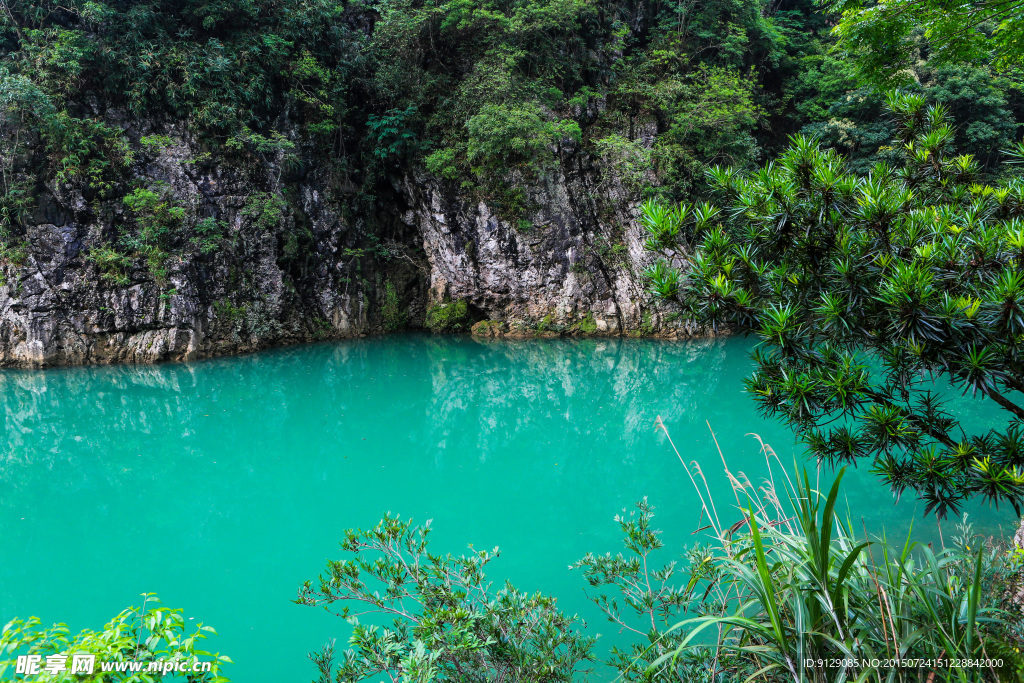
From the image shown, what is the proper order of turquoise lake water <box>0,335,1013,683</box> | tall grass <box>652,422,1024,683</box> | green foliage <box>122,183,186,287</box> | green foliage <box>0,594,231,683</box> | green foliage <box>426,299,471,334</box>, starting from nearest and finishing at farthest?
green foliage <box>0,594,231,683</box> < tall grass <box>652,422,1024,683</box> < turquoise lake water <box>0,335,1013,683</box> < green foliage <box>122,183,186,287</box> < green foliage <box>426,299,471,334</box>

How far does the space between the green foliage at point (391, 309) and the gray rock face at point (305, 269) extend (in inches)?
5.2

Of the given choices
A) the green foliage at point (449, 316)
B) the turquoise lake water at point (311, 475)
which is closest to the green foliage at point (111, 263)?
the turquoise lake water at point (311, 475)

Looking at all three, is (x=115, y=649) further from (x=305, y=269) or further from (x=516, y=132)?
(x=305, y=269)

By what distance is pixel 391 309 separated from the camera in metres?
15.4

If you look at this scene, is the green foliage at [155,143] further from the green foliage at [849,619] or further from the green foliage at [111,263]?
the green foliage at [849,619]

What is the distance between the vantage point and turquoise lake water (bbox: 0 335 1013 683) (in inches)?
149

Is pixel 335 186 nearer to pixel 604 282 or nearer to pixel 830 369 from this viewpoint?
pixel 604 282

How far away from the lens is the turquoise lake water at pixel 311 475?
378cm

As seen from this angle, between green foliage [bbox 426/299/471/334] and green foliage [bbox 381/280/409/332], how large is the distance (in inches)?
37.8

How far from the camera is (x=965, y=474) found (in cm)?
208

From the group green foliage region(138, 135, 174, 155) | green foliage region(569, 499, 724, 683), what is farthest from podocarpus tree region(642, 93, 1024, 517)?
green foliage region(138, 135, 174, 155)

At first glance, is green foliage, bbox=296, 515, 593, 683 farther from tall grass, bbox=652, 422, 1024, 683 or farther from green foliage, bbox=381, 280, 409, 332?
green foliage, bbox=381, 280, 409, 332

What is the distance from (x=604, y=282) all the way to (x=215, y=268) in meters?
8.75

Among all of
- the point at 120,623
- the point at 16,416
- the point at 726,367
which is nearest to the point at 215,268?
the point at 16,416
